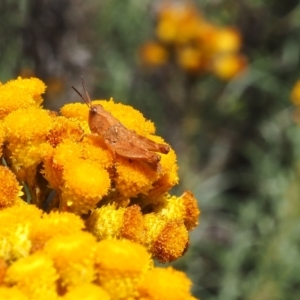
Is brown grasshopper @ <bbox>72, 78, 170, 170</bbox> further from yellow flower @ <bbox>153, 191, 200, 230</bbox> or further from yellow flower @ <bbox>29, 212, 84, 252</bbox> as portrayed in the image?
yellow flower @ <bbox>29, 212, 84, 252</bbox>

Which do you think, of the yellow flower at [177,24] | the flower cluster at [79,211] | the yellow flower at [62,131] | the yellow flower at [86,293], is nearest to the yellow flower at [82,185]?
the flower cluster at [79,211]

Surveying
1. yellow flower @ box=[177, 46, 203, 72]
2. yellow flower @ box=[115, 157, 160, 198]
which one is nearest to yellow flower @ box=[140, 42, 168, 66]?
yellow flower @ box=[177, 46, 203, 72]

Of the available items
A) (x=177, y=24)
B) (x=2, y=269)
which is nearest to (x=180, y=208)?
(x=2, y=269)

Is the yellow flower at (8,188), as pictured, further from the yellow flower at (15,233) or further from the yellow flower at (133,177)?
the yellow flower at (133,177)

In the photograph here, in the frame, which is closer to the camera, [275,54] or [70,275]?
[70,275]

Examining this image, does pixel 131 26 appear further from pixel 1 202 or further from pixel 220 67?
pixel 1 202

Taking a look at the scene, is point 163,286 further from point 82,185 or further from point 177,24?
point 177,24

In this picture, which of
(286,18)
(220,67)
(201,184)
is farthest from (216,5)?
(201,184)
